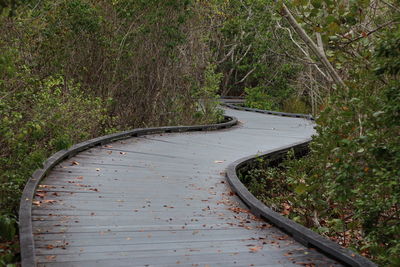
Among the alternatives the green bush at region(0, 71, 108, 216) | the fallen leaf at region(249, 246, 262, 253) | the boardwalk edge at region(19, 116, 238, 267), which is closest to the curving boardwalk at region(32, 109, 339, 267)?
the fallen leaf at region(249, 246, 262, 253)

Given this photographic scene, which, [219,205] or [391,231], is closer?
[391,231]

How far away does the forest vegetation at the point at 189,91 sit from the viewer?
5426mm

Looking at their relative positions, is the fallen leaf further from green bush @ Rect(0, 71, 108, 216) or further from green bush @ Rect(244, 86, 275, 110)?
green bush @ Rect(244, 86, 275, 110)

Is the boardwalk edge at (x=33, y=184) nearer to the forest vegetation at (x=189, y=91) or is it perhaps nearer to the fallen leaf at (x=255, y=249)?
the forest vegetation at (x=189, y=91)

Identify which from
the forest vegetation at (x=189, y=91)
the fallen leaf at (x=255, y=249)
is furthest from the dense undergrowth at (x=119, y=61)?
the fallen leaf at (x=255, y=249)

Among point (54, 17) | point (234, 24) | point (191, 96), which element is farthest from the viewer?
point (234, 24)

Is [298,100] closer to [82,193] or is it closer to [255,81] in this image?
[255,81]

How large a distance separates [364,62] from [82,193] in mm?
3856

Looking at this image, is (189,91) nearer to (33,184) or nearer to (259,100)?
(33,184)

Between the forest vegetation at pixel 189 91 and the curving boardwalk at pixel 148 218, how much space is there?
1.54ft

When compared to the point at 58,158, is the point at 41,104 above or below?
above

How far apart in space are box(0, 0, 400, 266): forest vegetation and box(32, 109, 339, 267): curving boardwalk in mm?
469

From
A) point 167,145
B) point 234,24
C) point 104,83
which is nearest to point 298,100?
point 234,24

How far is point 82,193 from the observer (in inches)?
291
